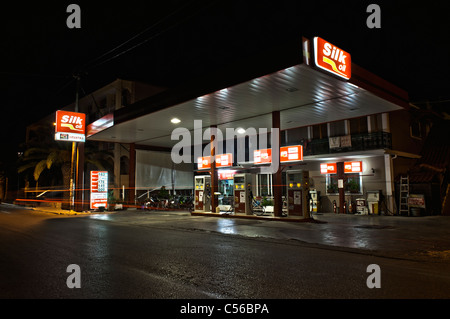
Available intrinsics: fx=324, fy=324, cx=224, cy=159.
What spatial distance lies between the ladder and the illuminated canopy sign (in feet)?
64.8

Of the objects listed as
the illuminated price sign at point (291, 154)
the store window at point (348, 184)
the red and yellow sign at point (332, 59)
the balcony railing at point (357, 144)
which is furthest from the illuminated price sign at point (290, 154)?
the store window at point (348, 184)

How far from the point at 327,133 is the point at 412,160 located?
5700 mm

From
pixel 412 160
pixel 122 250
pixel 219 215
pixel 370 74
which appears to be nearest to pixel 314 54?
pixel 370 74

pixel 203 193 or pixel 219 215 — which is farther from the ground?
pixel 203 193

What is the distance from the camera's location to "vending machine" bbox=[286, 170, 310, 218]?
14609mm

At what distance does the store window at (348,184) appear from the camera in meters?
19.3

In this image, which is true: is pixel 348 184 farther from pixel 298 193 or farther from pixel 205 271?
pixel 205 271

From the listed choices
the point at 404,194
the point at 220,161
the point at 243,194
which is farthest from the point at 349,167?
the point at 220,161

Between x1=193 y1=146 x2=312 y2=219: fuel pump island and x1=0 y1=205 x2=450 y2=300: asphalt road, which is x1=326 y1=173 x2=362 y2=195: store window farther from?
x1=0 y1=205 x2=450 y2=300: asphalt road

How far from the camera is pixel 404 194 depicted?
18109 mm

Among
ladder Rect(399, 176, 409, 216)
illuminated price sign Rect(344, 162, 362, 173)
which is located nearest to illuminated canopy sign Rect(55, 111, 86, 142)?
illuminated price sign Rect(344, 162, 362, 173)
